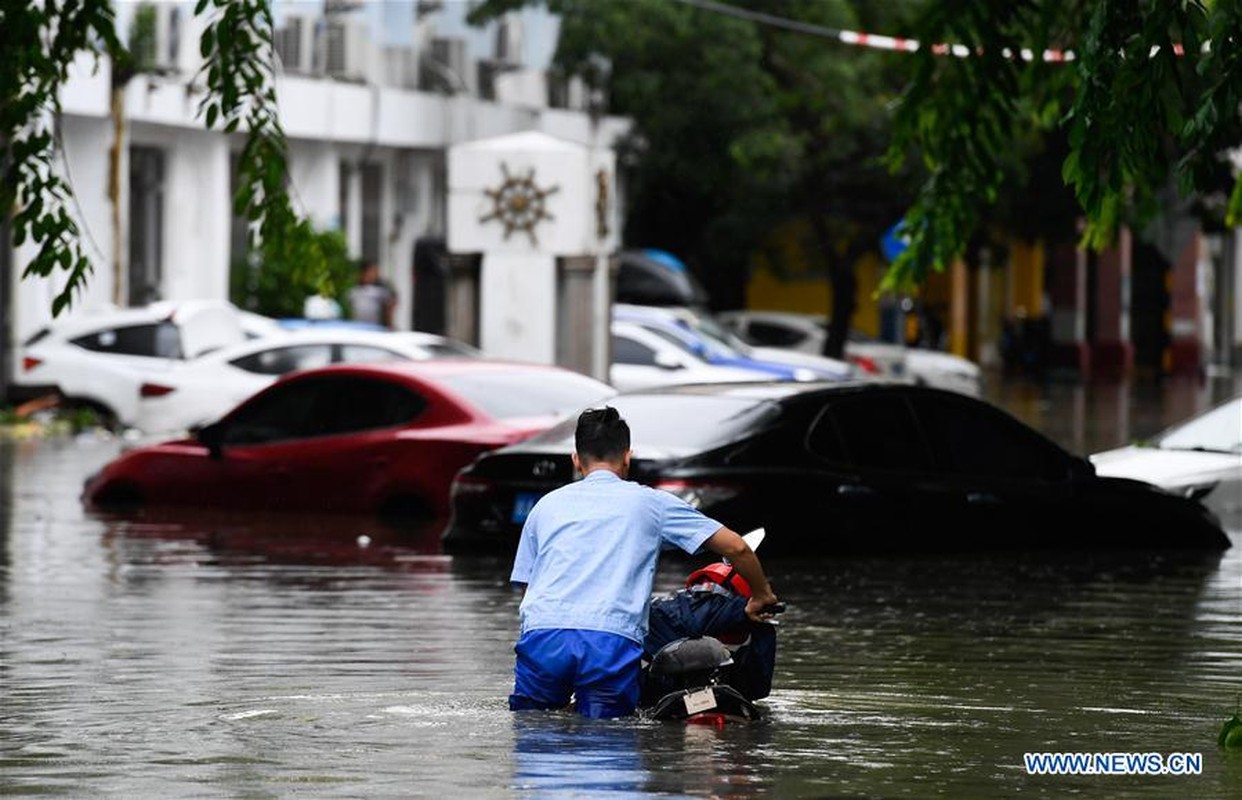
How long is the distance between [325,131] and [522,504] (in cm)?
3053

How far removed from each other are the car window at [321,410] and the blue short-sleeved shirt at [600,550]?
36.0 feet

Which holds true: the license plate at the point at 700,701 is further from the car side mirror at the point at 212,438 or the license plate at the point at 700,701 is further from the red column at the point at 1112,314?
the red column at the point at 1112,314

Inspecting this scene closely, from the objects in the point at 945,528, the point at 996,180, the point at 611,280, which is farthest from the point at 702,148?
the point at 996,180

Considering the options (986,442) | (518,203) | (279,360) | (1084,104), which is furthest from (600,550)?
(518,203)

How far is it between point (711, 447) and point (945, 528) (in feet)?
5.40

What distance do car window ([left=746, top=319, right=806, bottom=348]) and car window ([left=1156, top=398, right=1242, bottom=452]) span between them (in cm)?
2939

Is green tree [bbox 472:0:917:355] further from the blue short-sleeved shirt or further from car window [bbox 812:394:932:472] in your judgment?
the blue short-sleeved shirt

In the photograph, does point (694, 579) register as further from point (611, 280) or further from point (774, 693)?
point (611, 280)

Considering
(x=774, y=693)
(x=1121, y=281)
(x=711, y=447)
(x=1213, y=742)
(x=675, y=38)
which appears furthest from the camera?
(x=1121, y=281)

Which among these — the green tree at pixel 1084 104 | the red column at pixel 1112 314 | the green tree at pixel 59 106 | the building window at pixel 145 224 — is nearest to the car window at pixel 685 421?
the green tree at pixel 1084 104

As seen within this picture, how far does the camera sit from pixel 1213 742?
10297 millimetres

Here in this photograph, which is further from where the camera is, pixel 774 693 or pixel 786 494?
pixel 786 494

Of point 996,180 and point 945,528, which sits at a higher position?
point 996,180

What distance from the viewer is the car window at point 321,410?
21375 millimetres
